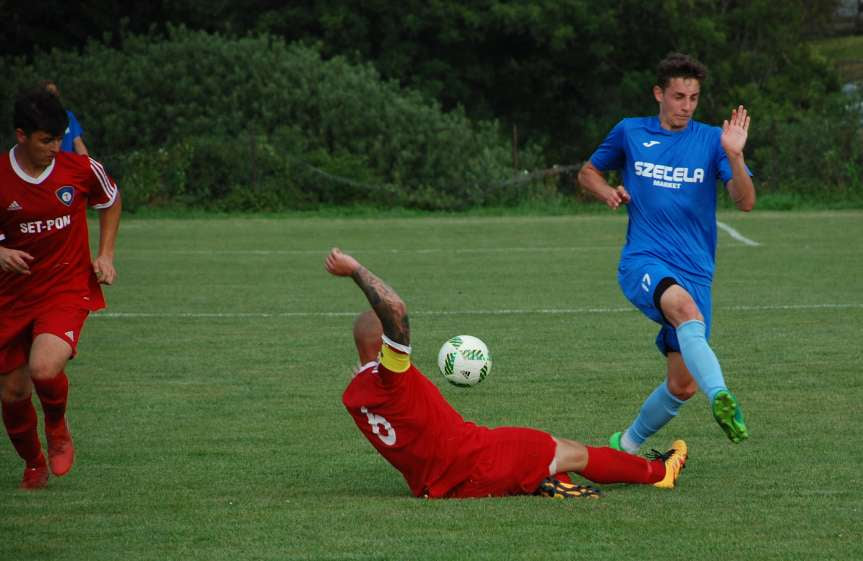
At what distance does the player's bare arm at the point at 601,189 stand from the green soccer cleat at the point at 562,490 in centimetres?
159

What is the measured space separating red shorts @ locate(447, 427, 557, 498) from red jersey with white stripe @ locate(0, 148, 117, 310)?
2276 millimetres

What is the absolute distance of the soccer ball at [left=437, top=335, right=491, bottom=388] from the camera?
7254mm

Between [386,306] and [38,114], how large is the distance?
206 cm

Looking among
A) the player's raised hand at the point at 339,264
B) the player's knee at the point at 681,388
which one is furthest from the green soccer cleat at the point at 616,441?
the player's raised hand at the point at 339,264

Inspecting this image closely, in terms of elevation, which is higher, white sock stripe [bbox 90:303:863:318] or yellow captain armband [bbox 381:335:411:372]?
yellow captain armband [bbox 381:335:411:372]

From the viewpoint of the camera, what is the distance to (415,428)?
634 cm

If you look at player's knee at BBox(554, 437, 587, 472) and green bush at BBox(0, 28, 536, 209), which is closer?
player's knee at BBox(554, 437, 587, 472)

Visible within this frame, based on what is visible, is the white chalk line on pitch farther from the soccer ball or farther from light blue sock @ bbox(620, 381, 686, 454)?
the soccer ball

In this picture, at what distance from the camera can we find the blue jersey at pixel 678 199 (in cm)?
740

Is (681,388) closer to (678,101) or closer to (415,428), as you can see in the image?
(678,101)

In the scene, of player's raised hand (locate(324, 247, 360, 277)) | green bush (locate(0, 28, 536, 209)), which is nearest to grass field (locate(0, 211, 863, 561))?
player's raised hand (locate(324, 247, 360, 277))

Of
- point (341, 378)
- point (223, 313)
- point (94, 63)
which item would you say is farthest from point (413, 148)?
point (341, 378)

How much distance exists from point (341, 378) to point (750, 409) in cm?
304

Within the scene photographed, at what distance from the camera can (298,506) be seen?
642 centimetres
